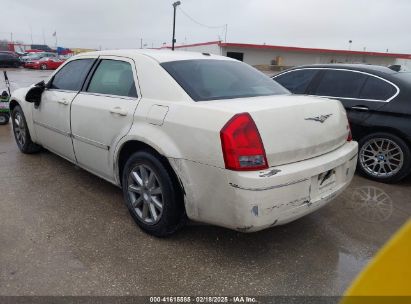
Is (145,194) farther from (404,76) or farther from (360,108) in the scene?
(404,76)

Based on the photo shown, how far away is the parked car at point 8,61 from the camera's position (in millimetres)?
31272

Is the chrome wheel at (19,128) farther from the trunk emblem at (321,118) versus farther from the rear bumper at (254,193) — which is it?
the trunk emblem at (321,118)

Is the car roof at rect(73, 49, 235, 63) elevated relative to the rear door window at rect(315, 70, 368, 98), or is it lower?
elevated

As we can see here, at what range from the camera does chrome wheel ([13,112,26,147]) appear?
16.8 ft

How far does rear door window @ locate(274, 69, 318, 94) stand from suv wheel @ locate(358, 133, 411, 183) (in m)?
1.22

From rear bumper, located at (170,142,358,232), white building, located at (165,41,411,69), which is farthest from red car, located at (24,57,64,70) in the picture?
rear bumper, located at (170,142,358,232)

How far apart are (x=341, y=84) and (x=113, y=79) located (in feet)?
10.7

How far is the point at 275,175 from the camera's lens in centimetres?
238

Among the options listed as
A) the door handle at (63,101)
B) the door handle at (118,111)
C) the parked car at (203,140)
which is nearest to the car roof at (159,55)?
the parked car at (203,140)

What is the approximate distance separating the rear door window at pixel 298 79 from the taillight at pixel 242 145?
3274 millimetres

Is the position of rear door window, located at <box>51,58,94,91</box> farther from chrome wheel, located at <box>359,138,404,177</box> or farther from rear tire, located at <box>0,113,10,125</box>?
rear tire, located at <box>0,113,10,125</box>

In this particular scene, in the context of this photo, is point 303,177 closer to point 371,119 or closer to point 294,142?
point 294,142

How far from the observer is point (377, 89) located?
469cm

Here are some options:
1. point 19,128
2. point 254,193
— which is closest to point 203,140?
point 254,193
